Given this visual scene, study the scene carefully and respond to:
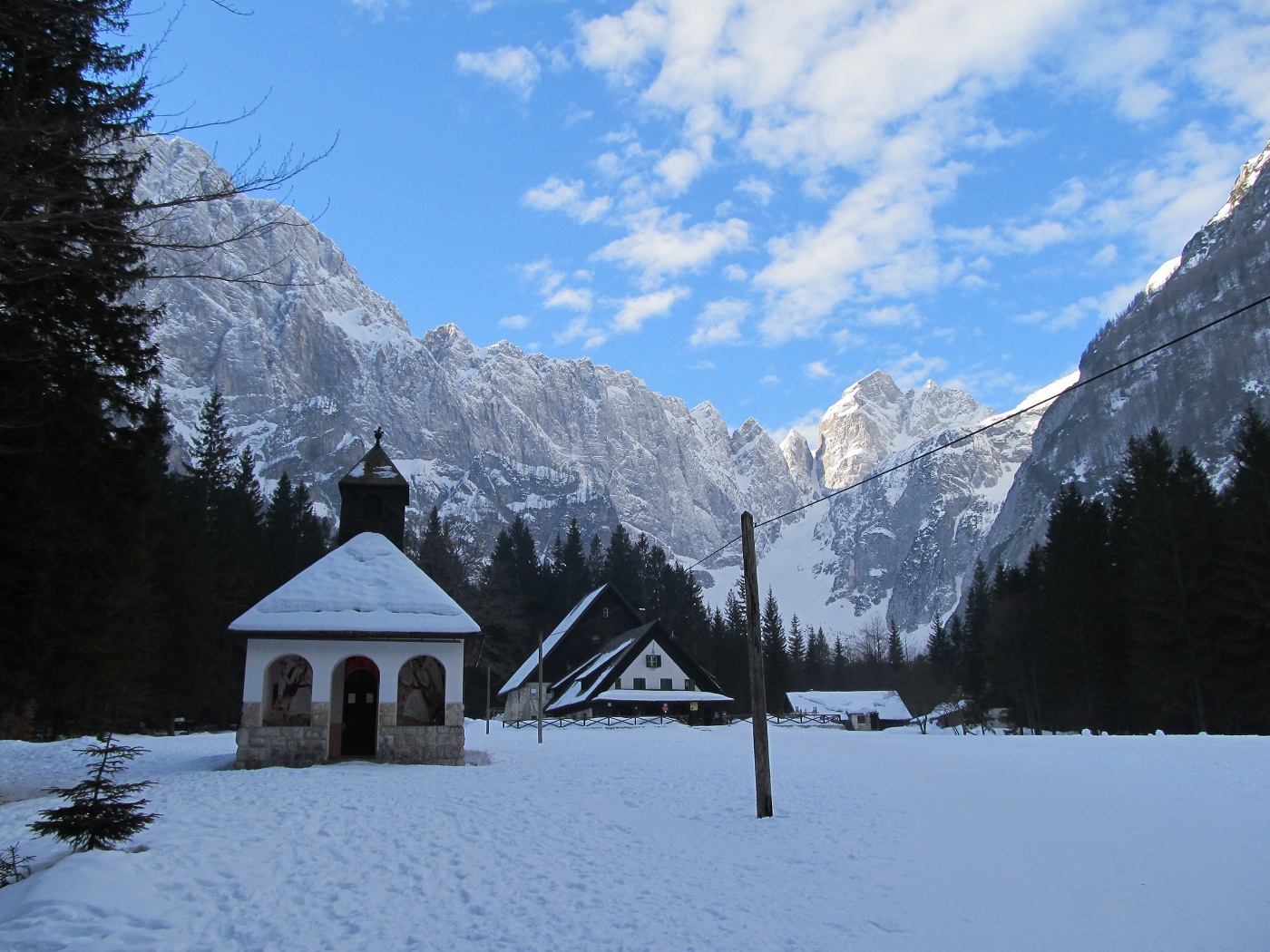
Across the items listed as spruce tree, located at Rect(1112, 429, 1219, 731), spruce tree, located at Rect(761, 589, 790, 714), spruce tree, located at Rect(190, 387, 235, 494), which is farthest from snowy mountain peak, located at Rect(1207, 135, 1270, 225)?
spruce tree, located at Rect(190, 387, 235, 494)

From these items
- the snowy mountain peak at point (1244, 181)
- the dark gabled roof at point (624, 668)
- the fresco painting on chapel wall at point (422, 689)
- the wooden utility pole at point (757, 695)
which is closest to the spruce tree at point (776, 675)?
the dark gabled roof at point (624, 668)

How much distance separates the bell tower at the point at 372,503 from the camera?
27.3 meters

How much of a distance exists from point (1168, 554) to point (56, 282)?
1638 inches

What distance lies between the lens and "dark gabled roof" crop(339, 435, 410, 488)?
27.2 metres

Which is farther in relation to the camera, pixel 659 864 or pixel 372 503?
pixel 372 503

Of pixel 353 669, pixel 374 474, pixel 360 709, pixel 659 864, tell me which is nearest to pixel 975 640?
pixel 374 474

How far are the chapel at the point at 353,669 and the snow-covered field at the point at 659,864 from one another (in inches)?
83.1

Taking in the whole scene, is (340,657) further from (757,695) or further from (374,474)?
(757,695)

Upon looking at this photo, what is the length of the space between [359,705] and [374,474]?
24.1ft

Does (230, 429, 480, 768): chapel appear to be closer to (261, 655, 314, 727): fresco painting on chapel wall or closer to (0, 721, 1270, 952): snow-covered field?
(261, 655, 314, 727): fresco painting on chapel wall

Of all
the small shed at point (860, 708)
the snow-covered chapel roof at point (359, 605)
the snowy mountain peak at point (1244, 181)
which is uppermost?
the snowy mountain peak at point (1244, 181)

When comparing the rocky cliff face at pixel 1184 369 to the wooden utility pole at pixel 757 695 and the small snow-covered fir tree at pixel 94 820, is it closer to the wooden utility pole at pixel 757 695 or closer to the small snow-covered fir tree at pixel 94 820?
the wooden utility pole at pixel 757 695

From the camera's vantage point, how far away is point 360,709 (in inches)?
923

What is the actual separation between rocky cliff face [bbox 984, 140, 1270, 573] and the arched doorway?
145967 mm
